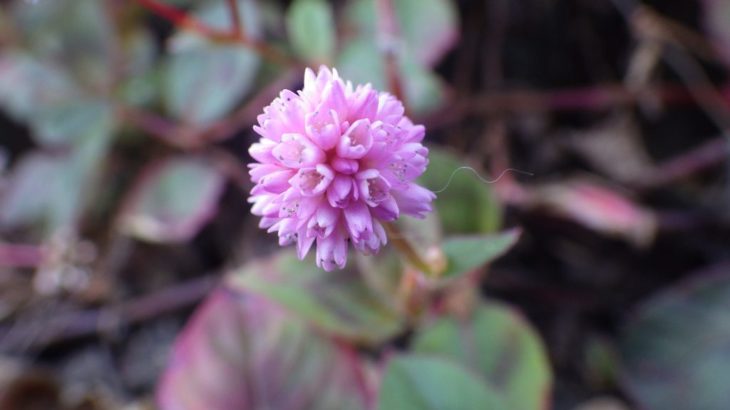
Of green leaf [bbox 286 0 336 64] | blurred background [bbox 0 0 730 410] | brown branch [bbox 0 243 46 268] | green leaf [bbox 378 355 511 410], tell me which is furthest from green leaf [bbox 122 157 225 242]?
green leaf [bbox 378 355 511 410]

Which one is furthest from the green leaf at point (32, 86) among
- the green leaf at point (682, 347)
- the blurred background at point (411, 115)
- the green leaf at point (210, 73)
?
the green leaf at point (682, 347)

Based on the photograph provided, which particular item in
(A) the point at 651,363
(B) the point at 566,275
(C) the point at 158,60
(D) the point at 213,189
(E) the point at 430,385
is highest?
(C) the point at 158,60

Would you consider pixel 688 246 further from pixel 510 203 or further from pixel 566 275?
pixel 510 203

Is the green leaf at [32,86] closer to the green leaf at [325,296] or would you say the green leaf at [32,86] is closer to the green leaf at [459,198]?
the green leaf at [325,296]

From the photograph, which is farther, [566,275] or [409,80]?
[566,275]

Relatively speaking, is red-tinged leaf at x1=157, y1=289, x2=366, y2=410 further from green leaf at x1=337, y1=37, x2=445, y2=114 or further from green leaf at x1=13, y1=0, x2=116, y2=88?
green leaf at x1=13, y1=0, x2=116, y2=88

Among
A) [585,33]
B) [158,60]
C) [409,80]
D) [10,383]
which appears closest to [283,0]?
[158,60]

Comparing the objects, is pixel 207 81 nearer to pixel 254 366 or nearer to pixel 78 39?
pixel 78 39

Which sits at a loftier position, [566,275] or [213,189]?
[213,189]
